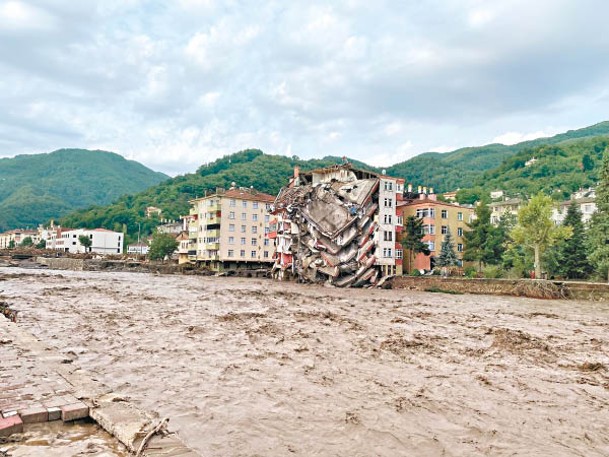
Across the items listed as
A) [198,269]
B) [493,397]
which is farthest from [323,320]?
[198,269]

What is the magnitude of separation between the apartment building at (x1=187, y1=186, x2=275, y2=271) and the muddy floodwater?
64171 millimetres

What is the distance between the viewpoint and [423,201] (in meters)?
73.0

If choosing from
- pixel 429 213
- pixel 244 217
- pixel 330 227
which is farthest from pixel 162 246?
pixel 429 213

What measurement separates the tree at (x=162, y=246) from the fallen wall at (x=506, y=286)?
231ft

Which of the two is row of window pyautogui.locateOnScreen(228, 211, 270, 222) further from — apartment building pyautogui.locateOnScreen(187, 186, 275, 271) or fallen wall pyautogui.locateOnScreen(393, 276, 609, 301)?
fallen wall pyautogui.locateOnScreen(393, 276, 609, 301)

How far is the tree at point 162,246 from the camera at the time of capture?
116m

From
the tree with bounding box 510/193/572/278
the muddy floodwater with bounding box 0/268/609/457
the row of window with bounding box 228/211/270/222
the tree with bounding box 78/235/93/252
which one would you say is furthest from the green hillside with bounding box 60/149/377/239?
the muddy floodwater with bounding box 0/268/609/457

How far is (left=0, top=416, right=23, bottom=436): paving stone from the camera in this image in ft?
21.7

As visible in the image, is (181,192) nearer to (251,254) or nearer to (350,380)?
(251,254)

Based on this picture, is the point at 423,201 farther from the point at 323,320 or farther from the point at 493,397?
the point at 493,397

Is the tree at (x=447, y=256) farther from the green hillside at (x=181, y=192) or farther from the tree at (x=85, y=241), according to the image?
the tree at (x=85, y=241)

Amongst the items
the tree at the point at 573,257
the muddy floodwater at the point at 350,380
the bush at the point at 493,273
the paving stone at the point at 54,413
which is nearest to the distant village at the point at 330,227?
the bush at the point at 493,273

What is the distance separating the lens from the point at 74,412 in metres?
7.43

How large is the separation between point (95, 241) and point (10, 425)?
170572 mm
